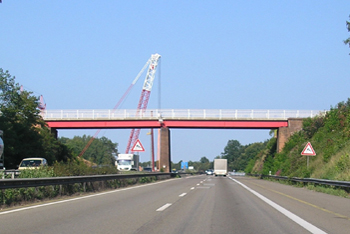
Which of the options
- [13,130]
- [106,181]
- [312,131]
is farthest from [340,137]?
[13,130]

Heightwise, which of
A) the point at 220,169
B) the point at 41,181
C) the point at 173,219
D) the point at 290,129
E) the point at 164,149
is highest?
the point at 290,129

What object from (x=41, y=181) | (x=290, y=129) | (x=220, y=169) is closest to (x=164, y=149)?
(x=220, y=169)

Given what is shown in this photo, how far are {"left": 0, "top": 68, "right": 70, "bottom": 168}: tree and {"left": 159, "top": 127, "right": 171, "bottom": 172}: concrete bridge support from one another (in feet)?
44.8

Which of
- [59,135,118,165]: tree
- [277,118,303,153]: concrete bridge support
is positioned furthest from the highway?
[59,135,118,165]: tree

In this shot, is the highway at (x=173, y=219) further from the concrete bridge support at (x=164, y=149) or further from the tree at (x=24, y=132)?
the concrete bridge support at (x=164, y=149)

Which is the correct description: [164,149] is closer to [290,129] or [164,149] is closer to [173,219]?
[290,129]

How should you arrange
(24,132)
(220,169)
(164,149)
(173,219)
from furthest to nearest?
1. (220,169)
2. (164,149)
3. (24,132)
4. (173,219)

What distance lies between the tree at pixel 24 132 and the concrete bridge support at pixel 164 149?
13.7 meters

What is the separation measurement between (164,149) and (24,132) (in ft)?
66.1

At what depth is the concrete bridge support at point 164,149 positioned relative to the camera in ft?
189

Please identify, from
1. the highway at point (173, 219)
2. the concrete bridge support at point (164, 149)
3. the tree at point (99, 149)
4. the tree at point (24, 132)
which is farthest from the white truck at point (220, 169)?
the tree at point (99, 149)

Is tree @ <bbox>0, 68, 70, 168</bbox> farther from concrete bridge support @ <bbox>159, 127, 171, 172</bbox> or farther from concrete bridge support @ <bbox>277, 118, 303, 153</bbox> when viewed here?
concrete bridge support @ <bbox>277, 118, 303, 153</bbox>

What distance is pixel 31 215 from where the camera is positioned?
431 inches

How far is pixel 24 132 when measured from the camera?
150 feet
